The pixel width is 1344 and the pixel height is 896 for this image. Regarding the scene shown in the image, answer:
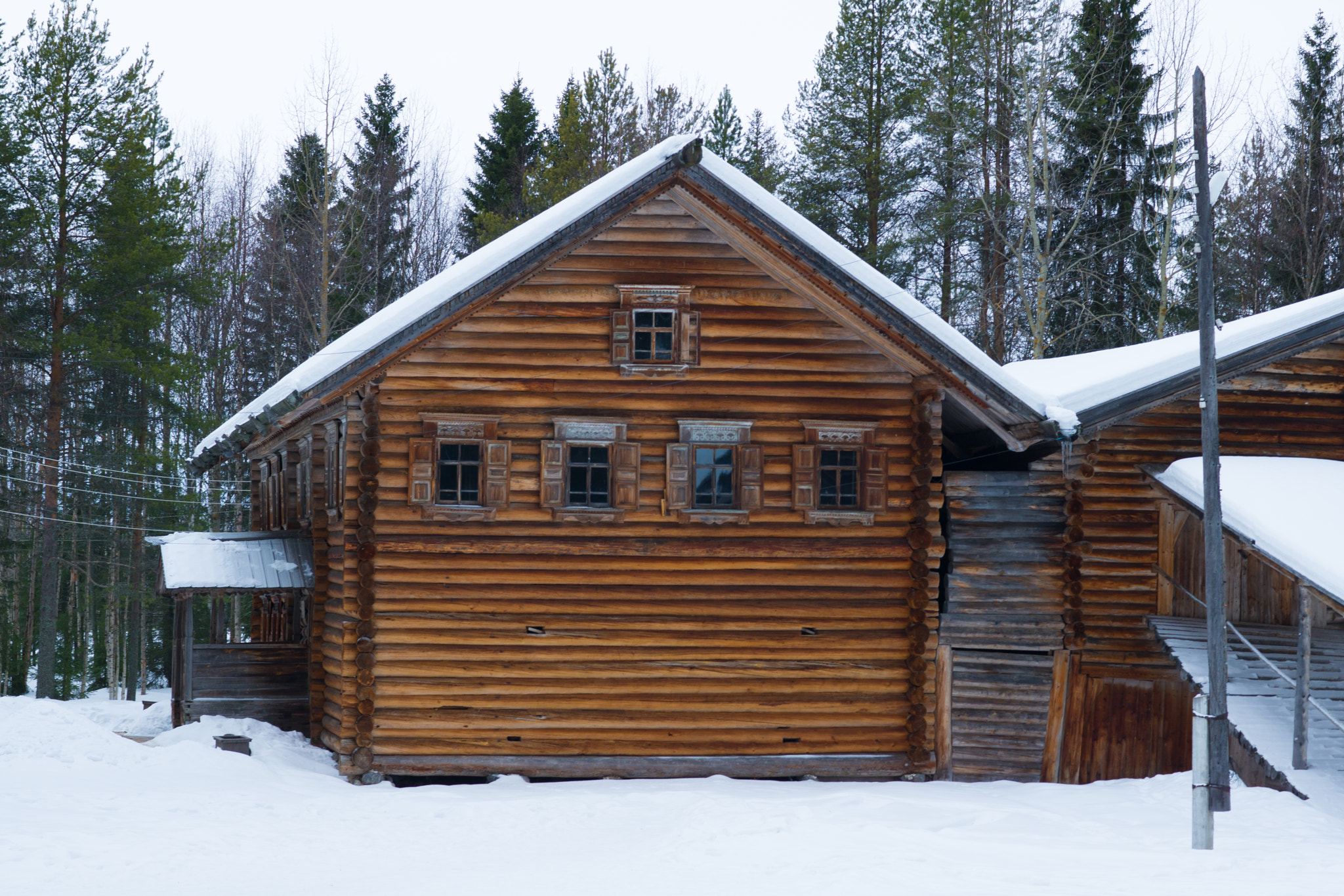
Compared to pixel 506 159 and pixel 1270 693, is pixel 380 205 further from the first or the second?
pixel 1270 693

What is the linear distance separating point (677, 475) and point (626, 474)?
66 centimetres

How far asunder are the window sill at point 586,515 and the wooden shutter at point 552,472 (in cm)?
14

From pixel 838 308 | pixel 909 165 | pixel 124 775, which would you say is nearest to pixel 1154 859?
pixel 838 308

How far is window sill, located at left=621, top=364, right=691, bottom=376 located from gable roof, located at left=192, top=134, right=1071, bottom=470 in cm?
170

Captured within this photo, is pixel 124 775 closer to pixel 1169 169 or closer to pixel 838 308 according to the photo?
pixel 838 308

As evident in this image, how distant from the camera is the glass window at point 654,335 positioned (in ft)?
51.2

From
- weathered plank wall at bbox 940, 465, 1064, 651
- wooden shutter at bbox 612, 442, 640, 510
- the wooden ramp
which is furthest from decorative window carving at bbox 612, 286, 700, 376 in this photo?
the wooden ramp

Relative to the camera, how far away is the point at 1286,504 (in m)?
15.0

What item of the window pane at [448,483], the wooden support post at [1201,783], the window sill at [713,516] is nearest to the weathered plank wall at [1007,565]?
the window sill at [713,516]

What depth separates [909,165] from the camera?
34.5m

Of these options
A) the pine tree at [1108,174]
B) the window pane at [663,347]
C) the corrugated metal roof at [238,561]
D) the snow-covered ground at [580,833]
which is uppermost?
the pine tree at [1108,174]

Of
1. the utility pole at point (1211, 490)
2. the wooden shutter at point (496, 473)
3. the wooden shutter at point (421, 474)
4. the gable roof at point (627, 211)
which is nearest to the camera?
the utility pole at point (1211, 490)

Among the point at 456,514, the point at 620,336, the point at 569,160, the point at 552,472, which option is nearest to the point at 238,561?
the point at 456,514

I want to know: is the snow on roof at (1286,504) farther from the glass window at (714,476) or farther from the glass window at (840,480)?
the glass window at (714,476)
